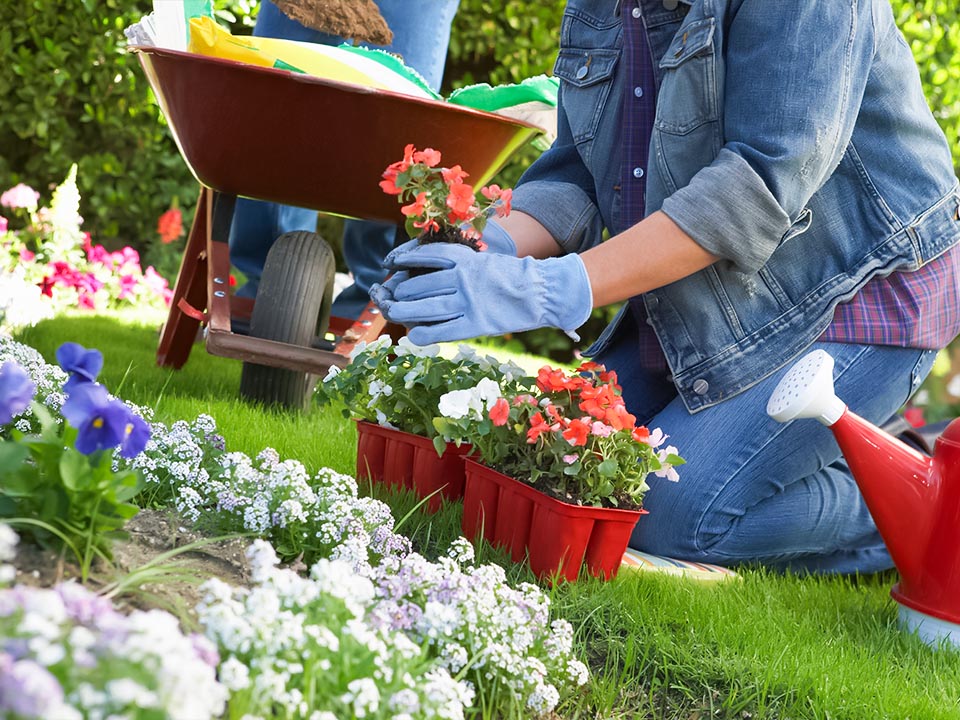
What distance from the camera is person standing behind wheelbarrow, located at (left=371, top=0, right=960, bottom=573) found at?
169 centimetres

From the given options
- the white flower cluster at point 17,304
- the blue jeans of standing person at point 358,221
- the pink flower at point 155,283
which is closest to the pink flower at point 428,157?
the white flower cluster at point 17,304

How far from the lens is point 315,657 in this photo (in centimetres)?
93

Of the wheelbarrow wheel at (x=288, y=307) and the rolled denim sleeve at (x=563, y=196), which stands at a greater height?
the rolled denim sleeve at (x=563, y=196)

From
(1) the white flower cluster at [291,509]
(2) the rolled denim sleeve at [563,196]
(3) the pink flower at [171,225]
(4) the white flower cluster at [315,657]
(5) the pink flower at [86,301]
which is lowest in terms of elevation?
(5) the pink flower at [86,301]

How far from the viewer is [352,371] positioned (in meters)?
1.87

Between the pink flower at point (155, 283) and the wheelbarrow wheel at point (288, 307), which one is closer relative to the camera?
the wheelbarrow wheel at point (288, 307)

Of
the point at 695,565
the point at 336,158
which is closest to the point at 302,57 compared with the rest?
the point at 336,158

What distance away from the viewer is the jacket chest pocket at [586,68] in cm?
217

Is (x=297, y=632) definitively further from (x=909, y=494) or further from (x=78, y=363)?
(x=909, y=494)

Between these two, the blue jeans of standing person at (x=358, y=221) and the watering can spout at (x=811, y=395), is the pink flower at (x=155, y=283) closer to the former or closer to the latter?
the blue jeans of standing person at (x=358, y=221)

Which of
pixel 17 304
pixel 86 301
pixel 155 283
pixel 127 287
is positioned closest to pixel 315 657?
pixel 17 304

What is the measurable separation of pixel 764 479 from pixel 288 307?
1.11m

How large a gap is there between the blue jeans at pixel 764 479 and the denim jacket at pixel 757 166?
69 millimetres

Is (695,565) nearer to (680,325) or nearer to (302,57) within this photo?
(680,325)
